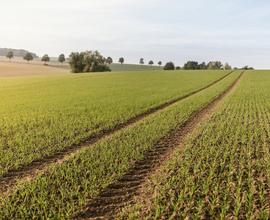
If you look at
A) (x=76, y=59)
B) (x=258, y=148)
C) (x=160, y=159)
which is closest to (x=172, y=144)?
(x=160, y=159)

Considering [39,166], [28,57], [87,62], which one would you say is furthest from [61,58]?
[39,166]

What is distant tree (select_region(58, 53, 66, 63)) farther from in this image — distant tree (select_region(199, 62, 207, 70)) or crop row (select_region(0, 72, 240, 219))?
crop row (select_region(0, 72, 240, 219))

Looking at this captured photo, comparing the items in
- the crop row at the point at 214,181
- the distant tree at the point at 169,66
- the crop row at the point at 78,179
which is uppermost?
the crop row at the point at 214,181

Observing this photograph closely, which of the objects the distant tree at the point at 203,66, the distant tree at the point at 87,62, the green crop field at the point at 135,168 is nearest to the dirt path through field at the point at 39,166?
the green crop field at the point at 135,168

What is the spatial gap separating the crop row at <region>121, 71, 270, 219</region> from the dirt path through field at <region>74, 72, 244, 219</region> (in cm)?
35

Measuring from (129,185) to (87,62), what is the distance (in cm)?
11969

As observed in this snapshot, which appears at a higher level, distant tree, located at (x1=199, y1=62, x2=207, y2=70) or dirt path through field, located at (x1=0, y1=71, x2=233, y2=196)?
dirt path through field, located at (x1=0, y1=71, x2=233, y2=196)

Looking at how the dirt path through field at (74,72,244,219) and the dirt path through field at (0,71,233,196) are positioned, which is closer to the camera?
the dirt path through field at (74,72,244,219)

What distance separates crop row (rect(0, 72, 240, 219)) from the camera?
836 centimetres

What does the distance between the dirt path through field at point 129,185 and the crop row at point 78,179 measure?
0.23 m

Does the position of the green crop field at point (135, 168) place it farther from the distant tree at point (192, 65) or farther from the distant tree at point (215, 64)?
the distant tree at point (215, 64)

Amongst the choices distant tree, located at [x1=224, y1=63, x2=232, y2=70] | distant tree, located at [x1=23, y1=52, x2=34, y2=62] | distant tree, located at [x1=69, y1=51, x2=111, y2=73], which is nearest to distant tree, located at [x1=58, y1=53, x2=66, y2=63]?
distant tree, located at [x1=23, y1=52, x2=34, y2=62]

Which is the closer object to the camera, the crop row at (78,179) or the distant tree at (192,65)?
the crop row at (78,179)

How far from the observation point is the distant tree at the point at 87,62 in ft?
415
